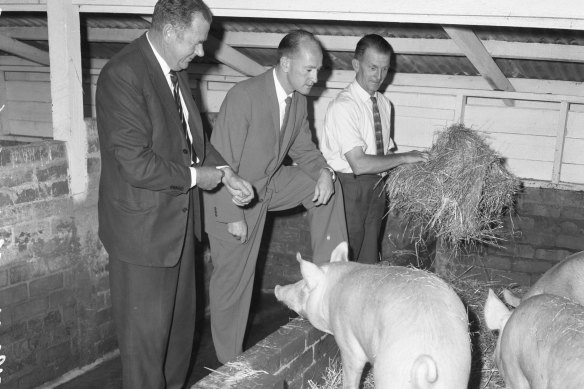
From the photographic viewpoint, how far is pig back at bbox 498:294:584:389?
94.0 inches

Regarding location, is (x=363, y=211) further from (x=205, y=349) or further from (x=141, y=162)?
(x=141, y=162)

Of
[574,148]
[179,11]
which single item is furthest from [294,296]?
[574,148]

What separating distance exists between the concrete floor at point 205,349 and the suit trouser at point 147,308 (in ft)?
2.09

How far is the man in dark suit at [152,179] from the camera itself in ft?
9.82

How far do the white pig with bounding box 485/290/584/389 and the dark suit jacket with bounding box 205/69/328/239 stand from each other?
158cm

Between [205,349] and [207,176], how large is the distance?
3068 mm

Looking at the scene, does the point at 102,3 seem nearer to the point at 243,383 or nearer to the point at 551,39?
the point at 243,383

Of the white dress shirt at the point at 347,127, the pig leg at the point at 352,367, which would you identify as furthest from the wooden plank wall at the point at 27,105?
the pig leg at the point at 352,367

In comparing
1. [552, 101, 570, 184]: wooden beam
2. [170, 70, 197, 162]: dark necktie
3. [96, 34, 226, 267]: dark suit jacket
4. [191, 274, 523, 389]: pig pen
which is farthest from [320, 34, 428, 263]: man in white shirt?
[552, 101, 570, 184]: wooden beam

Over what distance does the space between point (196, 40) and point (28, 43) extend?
18.2 ft

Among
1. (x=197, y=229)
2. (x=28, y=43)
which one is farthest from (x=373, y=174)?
(x=28, y=43)

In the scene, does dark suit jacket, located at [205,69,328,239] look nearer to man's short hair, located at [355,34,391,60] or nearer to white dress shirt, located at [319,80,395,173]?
white dress shirt, located at [319,80,395,173]

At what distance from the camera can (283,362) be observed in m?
3.32

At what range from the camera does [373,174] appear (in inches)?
188
